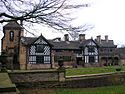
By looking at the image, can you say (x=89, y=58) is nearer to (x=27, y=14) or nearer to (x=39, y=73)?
(x=39, y=73)

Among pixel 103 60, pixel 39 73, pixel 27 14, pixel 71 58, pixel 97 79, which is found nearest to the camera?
pixel 27 14

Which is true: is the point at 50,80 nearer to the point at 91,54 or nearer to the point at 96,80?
the point at 96,80

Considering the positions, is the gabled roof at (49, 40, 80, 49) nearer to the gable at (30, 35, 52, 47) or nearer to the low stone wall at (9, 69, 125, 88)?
the gable at (30, 35, 52, 47)

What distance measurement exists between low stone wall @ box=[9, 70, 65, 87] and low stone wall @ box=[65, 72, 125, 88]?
121cm

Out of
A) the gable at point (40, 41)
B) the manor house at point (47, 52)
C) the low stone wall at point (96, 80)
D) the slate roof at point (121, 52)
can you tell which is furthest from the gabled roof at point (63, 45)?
the low stone wall at point (96, 80)

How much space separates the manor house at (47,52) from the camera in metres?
52.9

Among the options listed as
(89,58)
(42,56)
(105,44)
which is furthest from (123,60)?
(42,56)

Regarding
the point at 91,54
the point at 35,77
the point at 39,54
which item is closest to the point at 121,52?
the point at 91,54

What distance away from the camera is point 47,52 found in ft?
179

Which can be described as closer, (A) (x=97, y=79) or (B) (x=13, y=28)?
(A) (x=97, y=79)

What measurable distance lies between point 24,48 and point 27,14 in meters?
43.2

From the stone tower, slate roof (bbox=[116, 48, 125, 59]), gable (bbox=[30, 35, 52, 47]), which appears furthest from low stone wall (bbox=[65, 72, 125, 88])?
slate roof (bbox=[116, 48, 125, 59])

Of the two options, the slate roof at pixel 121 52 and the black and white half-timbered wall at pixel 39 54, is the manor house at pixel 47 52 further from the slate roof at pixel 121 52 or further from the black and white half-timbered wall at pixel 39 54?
the slate roof at pixel 121 52

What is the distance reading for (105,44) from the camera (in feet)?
242
